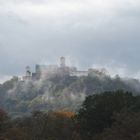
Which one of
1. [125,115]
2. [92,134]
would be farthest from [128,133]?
[92,134]

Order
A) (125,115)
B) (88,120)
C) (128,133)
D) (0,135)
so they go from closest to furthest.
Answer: (128,133) < (125,115) < (0,135) < (88,120)

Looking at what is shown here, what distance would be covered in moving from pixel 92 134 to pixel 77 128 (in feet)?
17.0

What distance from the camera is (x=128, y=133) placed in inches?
2886

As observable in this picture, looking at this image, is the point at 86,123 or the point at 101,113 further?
the point at 86,123

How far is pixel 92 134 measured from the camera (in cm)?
9231

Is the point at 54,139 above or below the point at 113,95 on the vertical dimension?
below

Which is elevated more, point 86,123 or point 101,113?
point 101,113

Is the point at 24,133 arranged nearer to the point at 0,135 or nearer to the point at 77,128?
the point at 0,135

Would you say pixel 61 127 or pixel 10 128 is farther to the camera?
pixel 61 127

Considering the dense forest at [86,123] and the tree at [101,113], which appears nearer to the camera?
the dense forest at [86,123]

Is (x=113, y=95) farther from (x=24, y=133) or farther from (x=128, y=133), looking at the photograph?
(x=128, y=133)

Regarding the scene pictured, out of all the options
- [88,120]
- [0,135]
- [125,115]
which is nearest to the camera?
[125,115]

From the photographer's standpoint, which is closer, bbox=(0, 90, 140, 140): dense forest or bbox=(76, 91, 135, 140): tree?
bbox=(0, 90, 140, 140): dense forest

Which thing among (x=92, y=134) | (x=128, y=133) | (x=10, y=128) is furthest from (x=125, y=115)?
(x=10, y=128)
